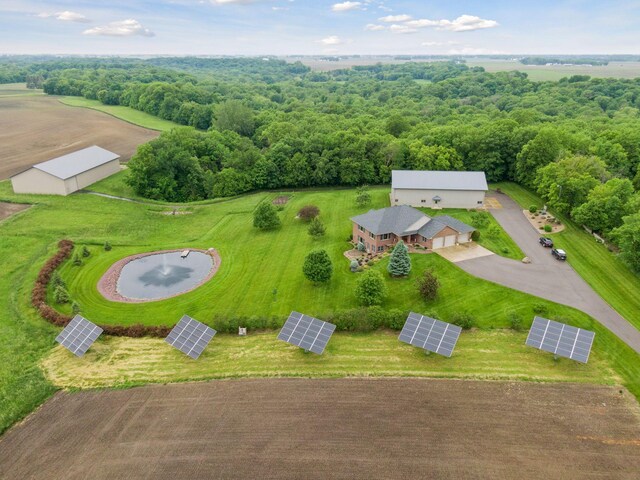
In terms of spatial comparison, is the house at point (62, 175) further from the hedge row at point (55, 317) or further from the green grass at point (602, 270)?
the green grass at point (602, 270)

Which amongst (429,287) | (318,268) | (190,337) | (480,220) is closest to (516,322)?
(429,287)

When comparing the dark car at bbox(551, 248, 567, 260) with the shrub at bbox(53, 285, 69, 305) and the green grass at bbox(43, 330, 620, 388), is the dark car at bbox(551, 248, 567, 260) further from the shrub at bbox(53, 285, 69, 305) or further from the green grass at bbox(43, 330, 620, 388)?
the shrub at bbox(53, 285, 69, 305)

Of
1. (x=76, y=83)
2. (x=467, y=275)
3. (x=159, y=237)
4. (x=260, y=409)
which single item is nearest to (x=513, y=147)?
(x=467, y=275)

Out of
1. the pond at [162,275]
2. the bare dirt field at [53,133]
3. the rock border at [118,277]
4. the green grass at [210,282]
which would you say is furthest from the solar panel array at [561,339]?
the bare dirt field at [53,133]

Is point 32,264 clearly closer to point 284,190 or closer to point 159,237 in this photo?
point 159,237

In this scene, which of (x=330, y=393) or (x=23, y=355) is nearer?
(x=330, y=393)

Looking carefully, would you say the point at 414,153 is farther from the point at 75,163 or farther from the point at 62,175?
the point at 75,163

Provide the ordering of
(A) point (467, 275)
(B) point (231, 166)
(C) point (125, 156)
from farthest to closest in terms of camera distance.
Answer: (C) point (125, 156) → (B) point (231, 166) → (A) point (467, 275)
